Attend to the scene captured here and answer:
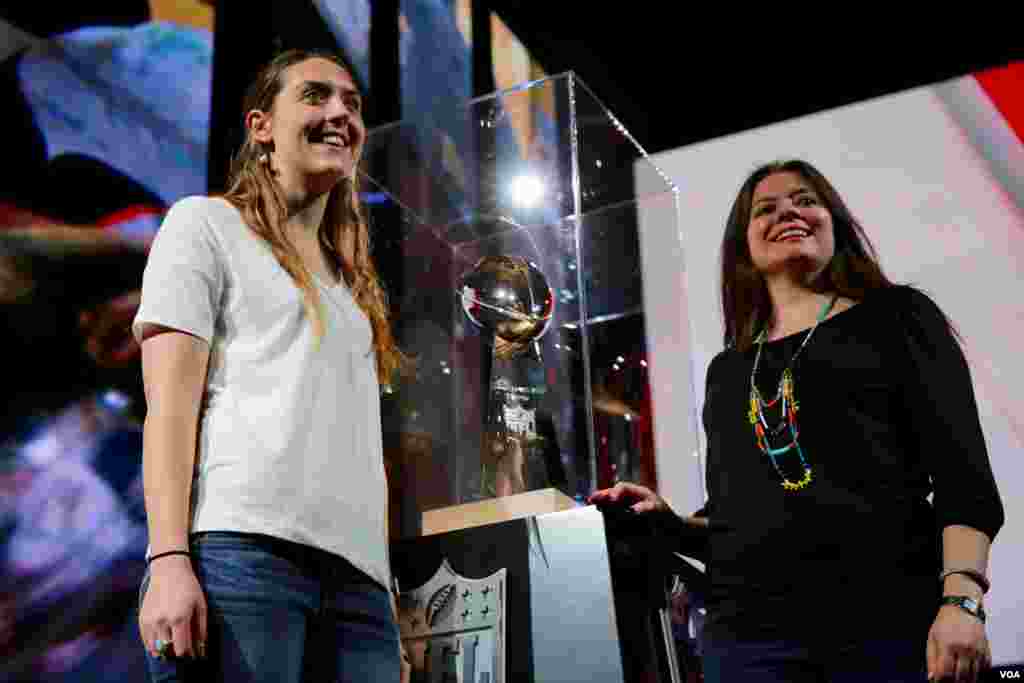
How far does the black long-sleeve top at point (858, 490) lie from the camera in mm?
1413

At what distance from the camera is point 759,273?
6.18 ft

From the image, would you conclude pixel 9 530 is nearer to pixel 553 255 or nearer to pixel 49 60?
pixel 49 60

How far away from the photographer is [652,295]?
2.27 meters

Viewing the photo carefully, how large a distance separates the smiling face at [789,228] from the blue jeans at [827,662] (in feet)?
2.20

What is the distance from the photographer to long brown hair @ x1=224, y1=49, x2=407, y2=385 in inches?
51.6

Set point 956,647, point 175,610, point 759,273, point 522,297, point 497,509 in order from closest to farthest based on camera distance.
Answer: point 175,610 < point 956,647 < point 497,509 < point 522,297 < point 759,273

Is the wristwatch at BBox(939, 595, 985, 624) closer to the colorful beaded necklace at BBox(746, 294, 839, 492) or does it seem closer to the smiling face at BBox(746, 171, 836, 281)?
the colorful beaded necklace at BBox(746, 294, 839, 492)

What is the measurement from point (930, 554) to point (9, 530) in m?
1.66

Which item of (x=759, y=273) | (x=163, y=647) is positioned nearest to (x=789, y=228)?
(x=759, y=273)

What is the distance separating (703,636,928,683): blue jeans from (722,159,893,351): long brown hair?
552 mm

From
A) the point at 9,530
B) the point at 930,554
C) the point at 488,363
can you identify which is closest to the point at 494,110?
the point at 488,363

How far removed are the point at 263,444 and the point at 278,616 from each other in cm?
19

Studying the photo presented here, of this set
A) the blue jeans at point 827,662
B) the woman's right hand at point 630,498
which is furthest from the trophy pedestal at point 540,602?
the blue jeans at point 827,662

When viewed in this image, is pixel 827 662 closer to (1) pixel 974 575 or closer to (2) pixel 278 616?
(1) pixel 974 575
